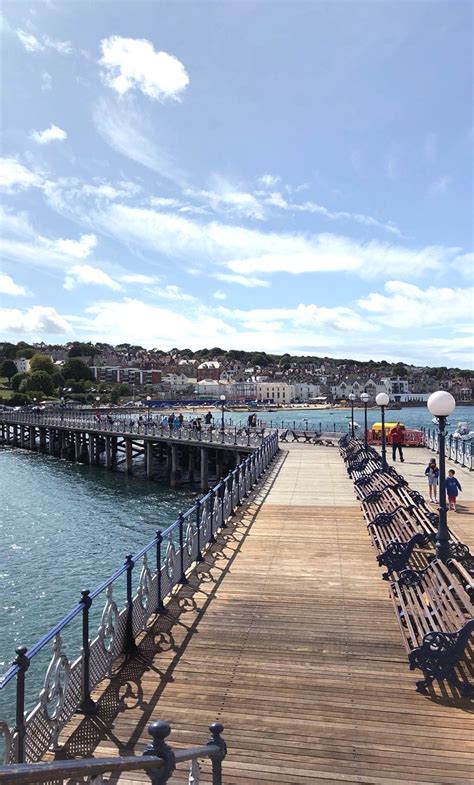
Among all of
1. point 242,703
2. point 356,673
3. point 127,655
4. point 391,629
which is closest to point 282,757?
point 242,703

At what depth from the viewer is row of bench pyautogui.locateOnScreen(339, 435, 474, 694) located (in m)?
5.42

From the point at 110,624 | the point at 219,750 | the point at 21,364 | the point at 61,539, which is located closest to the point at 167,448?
the point at 61,539

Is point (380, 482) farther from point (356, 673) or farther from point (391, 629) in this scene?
point (356, 673)

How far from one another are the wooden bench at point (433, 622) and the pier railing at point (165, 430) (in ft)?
78.5

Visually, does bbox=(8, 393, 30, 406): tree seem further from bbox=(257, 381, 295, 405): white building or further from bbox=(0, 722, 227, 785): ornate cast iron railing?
bbox=(0, 722, 227, 785): ornate cast iron railing

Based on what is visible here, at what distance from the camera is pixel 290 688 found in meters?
5.57

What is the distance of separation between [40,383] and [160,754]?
149 m

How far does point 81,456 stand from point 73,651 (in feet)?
131

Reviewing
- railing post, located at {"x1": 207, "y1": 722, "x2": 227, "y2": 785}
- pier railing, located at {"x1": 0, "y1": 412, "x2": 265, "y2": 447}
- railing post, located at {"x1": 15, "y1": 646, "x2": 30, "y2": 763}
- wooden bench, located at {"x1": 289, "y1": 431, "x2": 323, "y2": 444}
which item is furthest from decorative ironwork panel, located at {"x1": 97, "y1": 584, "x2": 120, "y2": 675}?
wooden bench, located at {"x1": 289, "y1": 431, "x2": 323, "y2": 444}

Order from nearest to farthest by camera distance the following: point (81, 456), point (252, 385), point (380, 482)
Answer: point (380, 482)
point (81, 456)
point (252, 385)

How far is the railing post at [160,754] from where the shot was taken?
2660 mm

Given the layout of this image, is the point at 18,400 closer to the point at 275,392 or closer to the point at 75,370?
the point at 75,370

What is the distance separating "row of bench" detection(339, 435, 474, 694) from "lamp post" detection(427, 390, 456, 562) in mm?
233

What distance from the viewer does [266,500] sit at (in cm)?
1524
